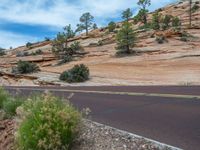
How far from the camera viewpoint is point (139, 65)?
155 ft

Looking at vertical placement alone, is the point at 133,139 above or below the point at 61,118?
below

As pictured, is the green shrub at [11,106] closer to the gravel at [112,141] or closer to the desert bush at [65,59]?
the gravel at [112,141]

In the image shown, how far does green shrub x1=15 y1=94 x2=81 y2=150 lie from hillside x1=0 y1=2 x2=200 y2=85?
2595 cm

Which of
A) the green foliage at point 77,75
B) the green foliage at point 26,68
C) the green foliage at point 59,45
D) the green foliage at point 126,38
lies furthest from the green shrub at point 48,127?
the green foliage at point 59,45

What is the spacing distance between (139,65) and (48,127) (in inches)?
1576

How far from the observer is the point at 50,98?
8.65 meters

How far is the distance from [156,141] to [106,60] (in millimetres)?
45245

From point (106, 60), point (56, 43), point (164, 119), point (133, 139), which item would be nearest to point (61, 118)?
point (133, 139)

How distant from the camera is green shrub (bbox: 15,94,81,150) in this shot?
7637mm

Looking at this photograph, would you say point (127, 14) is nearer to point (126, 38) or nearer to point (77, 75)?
point (126, 38)

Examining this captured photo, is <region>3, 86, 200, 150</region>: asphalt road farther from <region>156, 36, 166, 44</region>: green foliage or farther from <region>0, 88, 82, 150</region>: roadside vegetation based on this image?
<region>156, 36, 166, 44</region>: green foliage

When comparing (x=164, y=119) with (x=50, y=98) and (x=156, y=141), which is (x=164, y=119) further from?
(x=50, y=98)

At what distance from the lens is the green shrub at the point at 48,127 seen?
764 centimetres

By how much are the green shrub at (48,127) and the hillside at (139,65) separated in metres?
25.9
